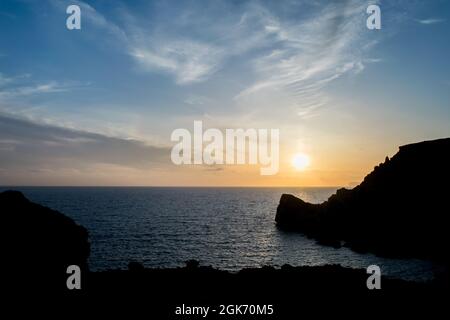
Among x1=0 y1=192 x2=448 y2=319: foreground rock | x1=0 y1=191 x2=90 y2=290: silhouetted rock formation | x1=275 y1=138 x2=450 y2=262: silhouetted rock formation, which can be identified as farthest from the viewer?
x1=275 y1=138 x2=450 y2=262: silhouetted rock formation

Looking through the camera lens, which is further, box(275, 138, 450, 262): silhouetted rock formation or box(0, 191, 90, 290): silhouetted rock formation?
box(275, 138, 450, 262): silhouetted rock formation

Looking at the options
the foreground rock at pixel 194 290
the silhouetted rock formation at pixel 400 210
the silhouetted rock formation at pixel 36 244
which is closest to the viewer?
the foreground rock at pixel 194 290

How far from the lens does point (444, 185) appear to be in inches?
3155

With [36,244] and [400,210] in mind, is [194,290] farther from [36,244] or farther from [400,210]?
[400,210]

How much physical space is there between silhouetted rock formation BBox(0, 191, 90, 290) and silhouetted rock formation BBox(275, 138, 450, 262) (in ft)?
199

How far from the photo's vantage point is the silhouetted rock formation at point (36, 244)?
39641 mm

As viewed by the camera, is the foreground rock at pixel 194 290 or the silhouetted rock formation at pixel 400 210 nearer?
the foreground rock at pixel 194 290

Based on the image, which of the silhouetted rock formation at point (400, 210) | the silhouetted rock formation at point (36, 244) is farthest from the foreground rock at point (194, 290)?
the silhouetted rock formation at point (400, 210)

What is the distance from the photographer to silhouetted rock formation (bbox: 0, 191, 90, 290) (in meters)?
39.6

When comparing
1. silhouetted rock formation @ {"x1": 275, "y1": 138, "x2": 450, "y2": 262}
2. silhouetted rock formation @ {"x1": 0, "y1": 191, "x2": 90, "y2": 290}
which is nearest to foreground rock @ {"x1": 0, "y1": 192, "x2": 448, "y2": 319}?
silhouetted rock formation @ {"x1": 0, "y1": 191, "x2": 90, "y2": 290}

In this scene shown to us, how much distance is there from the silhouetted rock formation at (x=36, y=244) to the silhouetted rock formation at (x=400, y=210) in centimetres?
6054

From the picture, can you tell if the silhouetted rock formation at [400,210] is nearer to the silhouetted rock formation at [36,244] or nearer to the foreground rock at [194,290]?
the foreground rock at [194,290]

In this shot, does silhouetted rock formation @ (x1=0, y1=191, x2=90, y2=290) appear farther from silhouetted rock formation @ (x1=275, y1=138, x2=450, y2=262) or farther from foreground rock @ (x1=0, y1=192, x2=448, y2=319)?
silhouetted rock formation @ (x1=275, y1=138, x2=450, y2=262)
